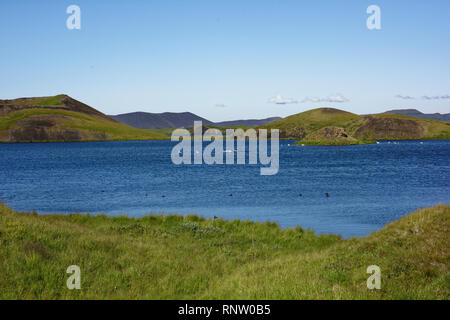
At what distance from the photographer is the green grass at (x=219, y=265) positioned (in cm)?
1361

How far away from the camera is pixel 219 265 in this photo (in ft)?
58.8

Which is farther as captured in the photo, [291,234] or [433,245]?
[291,234]

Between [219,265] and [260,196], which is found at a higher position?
[219,265]

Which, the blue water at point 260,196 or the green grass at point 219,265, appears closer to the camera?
the green grass at point 219,265

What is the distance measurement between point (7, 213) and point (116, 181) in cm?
4587

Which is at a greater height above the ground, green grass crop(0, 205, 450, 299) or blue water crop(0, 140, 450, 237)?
green grass crop(0, 205, 450, 299)

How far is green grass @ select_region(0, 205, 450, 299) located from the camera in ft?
44.7

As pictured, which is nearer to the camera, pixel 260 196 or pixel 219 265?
pixel 219 265

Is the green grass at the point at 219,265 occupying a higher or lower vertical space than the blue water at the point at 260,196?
higher

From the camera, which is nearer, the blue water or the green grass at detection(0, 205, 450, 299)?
the green grass at detection(0, 205, 450, 299)

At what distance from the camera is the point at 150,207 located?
4225cm
